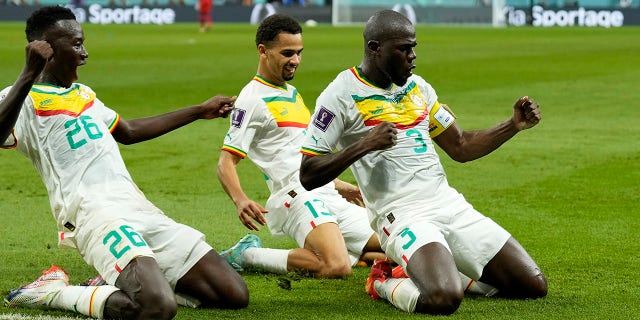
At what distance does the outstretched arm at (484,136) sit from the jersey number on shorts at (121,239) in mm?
2196

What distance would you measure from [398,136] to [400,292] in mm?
1009

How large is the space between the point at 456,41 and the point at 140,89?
56.9ft

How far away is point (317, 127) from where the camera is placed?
25.1 ft

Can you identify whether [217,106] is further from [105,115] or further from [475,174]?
[475,174]

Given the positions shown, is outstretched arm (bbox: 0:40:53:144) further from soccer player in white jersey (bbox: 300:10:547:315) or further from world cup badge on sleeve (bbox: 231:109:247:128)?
world cup badge on sleeve (bbox: 231:109:247:128)

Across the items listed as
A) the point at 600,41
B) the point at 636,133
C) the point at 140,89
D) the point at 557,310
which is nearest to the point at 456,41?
the point at 600,41

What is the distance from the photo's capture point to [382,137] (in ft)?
23.4

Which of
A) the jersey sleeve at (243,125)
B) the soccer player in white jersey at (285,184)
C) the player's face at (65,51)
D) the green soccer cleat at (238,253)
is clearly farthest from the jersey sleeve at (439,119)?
the player's face at (65,51)

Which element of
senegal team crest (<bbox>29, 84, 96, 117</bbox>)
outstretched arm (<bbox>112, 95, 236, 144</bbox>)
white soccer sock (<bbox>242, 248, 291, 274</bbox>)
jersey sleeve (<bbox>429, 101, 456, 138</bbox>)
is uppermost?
senegal team crest (<bbox>29, 84, 96, 117</bbox>)

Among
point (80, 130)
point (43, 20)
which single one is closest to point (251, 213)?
point (80, 130)

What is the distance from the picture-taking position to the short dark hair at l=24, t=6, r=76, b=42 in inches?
296

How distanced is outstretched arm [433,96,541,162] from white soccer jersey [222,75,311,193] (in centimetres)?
120

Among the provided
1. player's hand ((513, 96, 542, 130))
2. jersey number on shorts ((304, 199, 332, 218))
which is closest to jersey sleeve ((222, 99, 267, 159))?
jersey number on shorts ((304, 199, 332, 218))

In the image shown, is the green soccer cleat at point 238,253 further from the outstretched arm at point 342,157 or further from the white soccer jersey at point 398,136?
the outstretched arm at point 342,157
